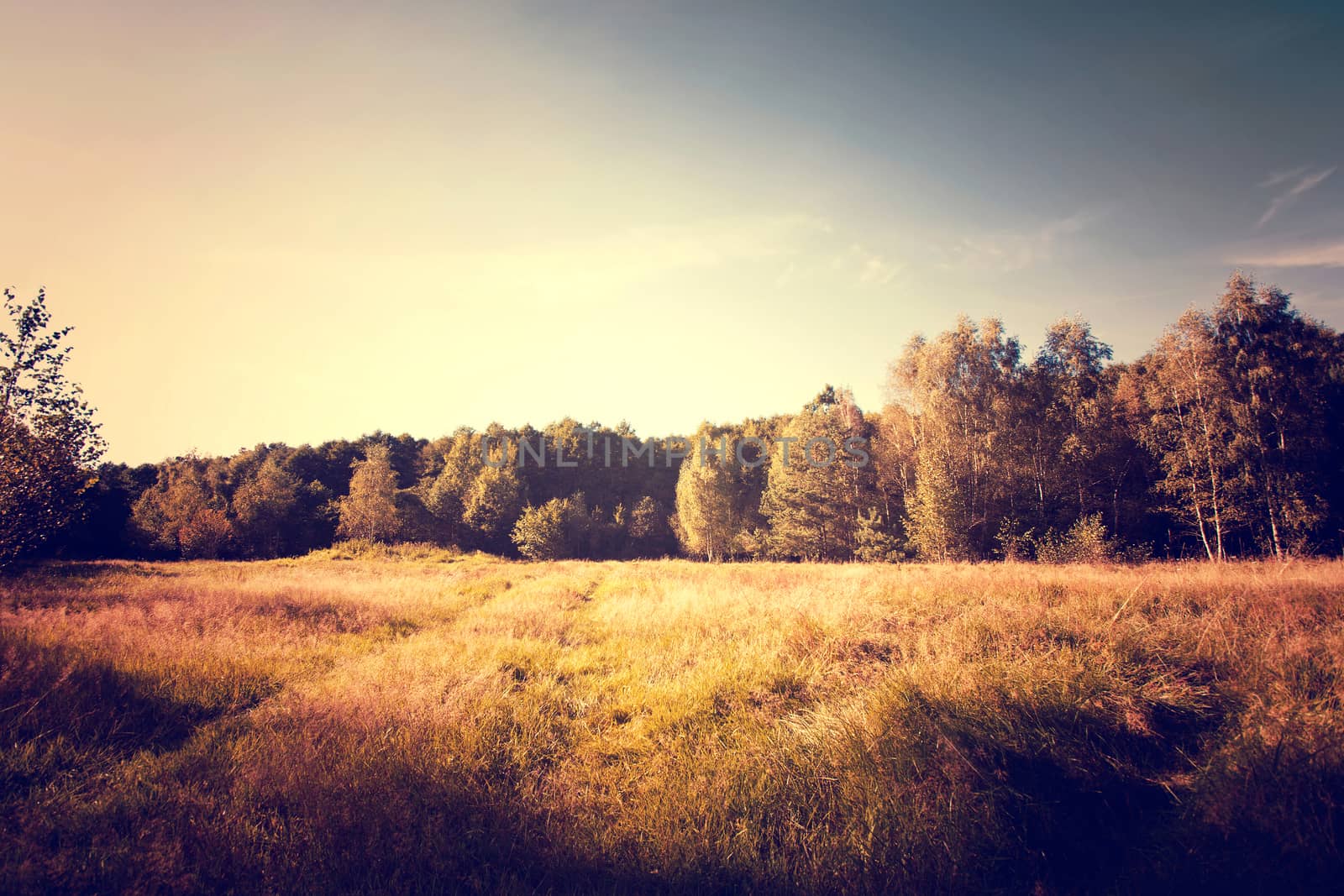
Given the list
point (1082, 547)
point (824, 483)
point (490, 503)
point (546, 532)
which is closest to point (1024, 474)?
point (1082, 547)

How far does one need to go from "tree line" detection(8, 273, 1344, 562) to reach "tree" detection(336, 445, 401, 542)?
0.13 m

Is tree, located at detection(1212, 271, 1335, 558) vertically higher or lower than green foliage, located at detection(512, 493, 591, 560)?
higher

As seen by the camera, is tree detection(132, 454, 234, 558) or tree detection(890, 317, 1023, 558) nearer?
tree detection(890, 317, 1023, 558)

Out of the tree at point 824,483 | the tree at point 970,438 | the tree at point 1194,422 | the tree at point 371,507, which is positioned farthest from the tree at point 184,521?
the tree at point 1194,422

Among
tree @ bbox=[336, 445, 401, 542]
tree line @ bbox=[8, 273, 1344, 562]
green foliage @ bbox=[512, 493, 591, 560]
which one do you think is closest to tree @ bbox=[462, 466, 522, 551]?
green foliage @ bbox=[512, 493, 591, 560]

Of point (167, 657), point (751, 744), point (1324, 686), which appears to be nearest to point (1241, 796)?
point (1324, 686)

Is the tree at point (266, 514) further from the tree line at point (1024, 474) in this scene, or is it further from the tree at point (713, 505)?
the tree at point (713, 505)

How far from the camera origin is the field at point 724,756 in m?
2.82

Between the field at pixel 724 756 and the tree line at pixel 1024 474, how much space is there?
9.33 m

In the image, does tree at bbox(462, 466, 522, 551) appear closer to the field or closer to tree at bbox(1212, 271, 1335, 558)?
the field

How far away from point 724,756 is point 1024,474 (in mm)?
24426

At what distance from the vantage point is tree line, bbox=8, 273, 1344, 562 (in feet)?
57.6

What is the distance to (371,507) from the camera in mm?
35156

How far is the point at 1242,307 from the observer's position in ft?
57.8
